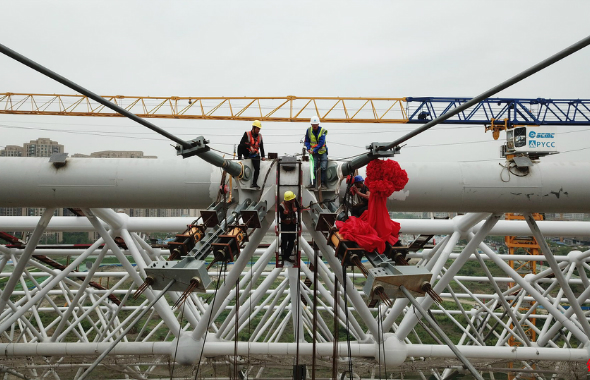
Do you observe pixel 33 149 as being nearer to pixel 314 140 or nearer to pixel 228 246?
pixel 314 140

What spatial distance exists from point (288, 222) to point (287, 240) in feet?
1.96

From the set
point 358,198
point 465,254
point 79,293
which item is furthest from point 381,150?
Result: point 79,293

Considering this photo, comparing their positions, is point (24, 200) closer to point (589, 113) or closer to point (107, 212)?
point (107, 212)

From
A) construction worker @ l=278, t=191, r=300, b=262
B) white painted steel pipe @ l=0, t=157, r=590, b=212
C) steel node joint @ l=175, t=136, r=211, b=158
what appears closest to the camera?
steel node joint @ l=175, t=136, r=211, b=158

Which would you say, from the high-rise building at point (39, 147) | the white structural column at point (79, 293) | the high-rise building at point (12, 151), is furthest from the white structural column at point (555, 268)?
the high-rise building at point (12, 151)

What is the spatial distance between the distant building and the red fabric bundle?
37003 millimetres

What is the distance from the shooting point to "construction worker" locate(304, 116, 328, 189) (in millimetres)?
7867

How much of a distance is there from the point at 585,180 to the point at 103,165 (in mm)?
11387

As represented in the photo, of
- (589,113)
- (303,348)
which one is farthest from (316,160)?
(589,113)

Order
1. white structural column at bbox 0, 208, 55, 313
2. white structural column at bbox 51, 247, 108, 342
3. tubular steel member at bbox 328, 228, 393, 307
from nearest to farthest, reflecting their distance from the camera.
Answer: tubular steel member at bbox 328, 228, 393, 307 → white structural column at bbox 0, 208, 55, 313 → white structural column at bbox 51, 247, 108, 342

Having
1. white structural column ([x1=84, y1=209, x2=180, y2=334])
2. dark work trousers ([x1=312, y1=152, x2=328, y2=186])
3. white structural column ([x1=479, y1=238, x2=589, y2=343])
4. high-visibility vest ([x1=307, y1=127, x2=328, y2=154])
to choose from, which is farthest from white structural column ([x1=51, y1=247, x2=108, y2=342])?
white structural column ([x1=479, y1=238, x2=589, y2=343])

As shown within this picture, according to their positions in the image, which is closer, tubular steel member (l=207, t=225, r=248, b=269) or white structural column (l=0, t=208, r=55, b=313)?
tubular steel member (l=207, t=225, r=248, b=269)

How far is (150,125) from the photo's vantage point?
13.7 feet

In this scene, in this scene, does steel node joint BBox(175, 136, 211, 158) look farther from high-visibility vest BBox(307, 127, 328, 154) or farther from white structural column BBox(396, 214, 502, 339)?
white structural column BBox(396, 214, 502, 339)
